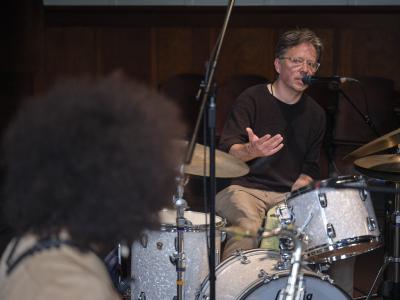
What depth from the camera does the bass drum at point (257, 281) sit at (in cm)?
310

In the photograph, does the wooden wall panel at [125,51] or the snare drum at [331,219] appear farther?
the wooden wall panel at [125,51]

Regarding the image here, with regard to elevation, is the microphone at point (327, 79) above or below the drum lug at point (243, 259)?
above

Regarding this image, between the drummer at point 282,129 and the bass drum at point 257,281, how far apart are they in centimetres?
62

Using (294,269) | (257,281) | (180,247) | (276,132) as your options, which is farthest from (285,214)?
(294,269)

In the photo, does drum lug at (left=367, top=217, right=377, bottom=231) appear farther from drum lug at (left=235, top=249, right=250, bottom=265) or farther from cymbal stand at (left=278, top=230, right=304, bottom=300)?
cymbal stand at (left=278, top=230, right=304, bottom=300)

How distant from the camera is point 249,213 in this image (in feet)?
12.3

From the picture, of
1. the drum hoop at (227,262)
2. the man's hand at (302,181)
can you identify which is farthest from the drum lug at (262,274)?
the man's hand at (302,181)

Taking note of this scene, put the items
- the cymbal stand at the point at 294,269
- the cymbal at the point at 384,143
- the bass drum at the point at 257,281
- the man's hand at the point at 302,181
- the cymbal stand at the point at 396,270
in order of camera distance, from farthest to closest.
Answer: the cymbal stand at the point at 396,270
the man's hand at the point at 302,181
the cymbal at the point at 384,143
the bass drum at the point at 257,281
the cymbal stand at the point at 294,269

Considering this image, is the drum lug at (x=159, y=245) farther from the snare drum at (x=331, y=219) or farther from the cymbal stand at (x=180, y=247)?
the snare drum at (x=331, y=219)

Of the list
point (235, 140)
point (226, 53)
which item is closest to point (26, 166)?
point (235, 140)

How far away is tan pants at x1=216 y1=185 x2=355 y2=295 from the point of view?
367 centimetres

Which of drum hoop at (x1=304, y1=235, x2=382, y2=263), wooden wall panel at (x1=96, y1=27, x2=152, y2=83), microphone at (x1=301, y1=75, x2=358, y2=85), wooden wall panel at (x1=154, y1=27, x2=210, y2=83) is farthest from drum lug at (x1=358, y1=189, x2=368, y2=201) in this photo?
wooden wall panel at (x1=96, y1=27, x2=152, y2=83)

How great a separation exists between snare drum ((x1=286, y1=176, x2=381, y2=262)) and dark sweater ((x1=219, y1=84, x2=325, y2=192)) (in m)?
0.69

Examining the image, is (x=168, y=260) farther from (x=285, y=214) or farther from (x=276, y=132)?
(x=276, y=132)
